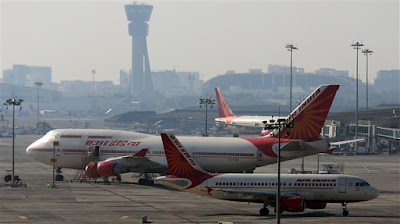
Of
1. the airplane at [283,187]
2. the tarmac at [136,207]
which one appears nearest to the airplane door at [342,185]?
the airplane at [283,187]

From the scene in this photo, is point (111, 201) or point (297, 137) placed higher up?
point (297, 137)

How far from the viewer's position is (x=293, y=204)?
72438 millimetres

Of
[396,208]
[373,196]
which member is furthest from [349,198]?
[396,208]

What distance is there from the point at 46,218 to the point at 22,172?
160ft

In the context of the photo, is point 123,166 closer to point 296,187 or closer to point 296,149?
point 296,149

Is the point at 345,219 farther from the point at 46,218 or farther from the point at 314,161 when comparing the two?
the point at 314,161

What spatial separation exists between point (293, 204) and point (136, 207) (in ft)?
46.5

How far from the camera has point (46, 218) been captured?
229ft

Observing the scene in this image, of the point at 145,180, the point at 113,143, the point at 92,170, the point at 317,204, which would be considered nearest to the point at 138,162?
the point at 145,180

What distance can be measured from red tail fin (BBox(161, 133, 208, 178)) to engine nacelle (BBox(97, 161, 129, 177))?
21491 mm

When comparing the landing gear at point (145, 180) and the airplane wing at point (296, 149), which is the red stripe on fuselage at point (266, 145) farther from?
the landing gear at point (145, 180)

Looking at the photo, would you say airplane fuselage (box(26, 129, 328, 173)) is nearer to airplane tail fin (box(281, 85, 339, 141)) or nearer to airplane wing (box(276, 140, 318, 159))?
airplane wing (box(276, 140, 318, 159))

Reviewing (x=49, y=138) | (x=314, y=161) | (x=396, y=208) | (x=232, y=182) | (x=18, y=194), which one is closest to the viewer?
(x=232, y=182)

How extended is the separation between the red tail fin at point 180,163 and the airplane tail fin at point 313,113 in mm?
16375
